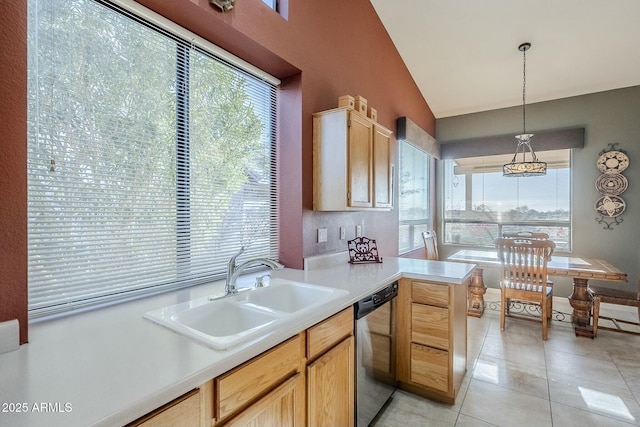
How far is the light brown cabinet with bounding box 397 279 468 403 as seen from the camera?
1.88m

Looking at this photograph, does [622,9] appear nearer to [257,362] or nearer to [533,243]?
[533,243]

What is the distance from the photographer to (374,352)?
5.67ft

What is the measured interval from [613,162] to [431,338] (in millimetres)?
3821

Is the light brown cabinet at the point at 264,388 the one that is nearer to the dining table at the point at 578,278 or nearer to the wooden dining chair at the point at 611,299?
the dining table at the point at 578,278

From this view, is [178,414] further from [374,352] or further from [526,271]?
[526,271]

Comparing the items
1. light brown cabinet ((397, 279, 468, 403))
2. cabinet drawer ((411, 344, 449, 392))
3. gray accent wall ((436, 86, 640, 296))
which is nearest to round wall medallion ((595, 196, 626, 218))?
gray accent wall ((436, 86, 640, 296))

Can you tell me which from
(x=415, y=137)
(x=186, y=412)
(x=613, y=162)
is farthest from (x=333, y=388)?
(x=613, y=162)

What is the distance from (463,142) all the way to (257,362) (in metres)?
4.80

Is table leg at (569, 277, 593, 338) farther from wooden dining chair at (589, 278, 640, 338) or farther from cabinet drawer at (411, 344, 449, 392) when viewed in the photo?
cabinet drawer at (411, 344, 449, 392)

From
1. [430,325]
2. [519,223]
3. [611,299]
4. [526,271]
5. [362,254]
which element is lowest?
[611,299]

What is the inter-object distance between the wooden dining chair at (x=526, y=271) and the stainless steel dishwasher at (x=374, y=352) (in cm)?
180

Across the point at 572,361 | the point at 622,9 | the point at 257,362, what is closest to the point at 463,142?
the point at 622,9

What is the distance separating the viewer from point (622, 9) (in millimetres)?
2744

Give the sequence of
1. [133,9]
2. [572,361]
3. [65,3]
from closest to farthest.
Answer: [65,3], [133,9], [572,361]
